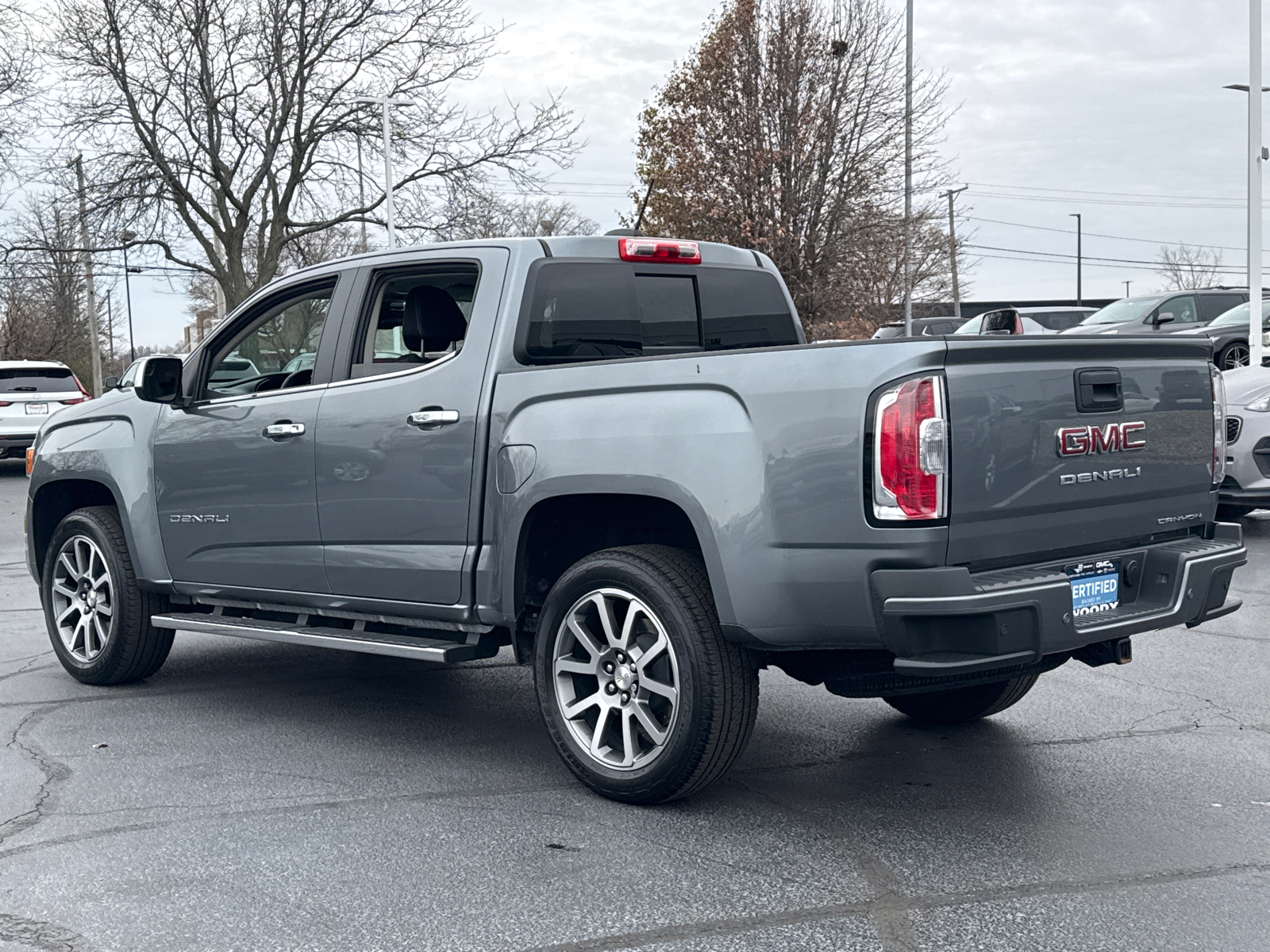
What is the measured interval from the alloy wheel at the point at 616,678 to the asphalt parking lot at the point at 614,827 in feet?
0.73

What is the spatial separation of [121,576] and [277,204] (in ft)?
89.0

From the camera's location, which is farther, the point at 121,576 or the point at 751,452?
the point at 121,576

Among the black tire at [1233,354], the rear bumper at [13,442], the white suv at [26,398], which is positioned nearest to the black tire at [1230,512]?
the black tire at [1233,354]

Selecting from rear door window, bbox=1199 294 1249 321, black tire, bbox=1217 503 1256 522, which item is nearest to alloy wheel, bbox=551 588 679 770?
A: black tire, bbox=1217 503 1256 522

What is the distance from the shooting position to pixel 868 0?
85.0ft

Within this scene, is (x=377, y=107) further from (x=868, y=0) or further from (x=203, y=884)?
(x=203, y=884)

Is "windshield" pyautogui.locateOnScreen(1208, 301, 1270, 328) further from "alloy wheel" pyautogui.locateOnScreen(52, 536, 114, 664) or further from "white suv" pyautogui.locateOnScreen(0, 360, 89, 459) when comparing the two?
"alloy wheel" pyautogui.locateOnScreen(52, 536, 114, 664)

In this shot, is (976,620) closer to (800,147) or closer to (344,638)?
(344,638)

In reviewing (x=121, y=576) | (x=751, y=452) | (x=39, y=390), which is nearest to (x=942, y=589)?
(x=751, y=452)

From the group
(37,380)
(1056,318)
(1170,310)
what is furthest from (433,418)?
(1056,318)

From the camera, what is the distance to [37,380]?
21.1 m

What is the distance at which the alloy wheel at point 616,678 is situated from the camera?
437cm

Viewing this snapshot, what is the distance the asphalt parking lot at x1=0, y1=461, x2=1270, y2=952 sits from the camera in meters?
3.43

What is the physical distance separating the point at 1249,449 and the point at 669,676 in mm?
7360
